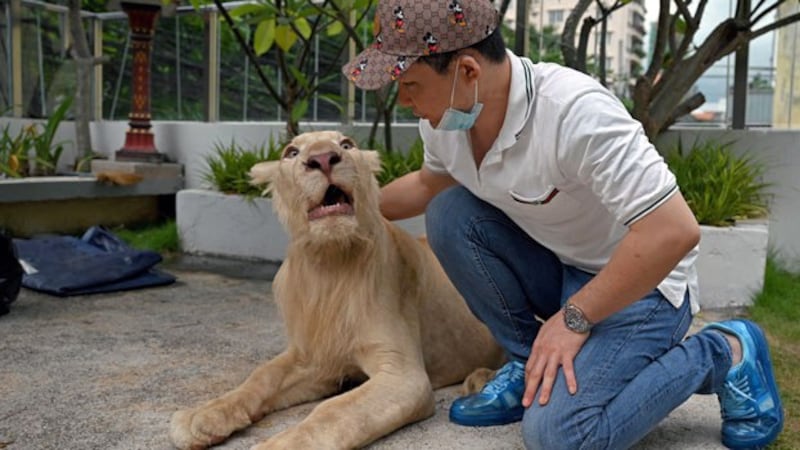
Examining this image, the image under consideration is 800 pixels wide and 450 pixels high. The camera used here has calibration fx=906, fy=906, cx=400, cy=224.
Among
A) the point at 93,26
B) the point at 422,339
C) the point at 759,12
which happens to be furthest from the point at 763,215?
the point at 93,26

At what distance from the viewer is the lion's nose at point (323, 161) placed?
2189 mm

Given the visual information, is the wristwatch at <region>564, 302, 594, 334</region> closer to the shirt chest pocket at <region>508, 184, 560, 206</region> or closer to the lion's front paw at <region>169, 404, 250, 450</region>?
the shirt chest pocket at <region>508, 184, 560, 206</region>

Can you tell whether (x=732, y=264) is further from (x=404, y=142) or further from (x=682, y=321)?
(x=404, y=142)

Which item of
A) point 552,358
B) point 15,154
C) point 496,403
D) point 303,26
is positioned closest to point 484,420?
point 496,403

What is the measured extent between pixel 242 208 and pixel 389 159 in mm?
909

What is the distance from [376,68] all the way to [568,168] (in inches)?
19.0

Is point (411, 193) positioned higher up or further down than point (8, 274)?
higher up

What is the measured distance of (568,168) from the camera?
1989 millimetres

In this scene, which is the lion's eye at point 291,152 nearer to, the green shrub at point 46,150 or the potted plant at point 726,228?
the potted plant at point 726,228

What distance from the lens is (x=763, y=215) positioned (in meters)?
4.27

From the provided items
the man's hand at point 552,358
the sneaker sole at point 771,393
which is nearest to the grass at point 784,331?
the sneaker sole at point 771,393

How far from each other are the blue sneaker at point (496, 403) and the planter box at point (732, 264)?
6.05 feet

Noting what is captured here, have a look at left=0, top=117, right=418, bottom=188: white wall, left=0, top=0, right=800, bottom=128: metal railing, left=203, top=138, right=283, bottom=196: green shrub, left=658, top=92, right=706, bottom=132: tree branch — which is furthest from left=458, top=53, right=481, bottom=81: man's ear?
left=0, top=0, right=800, bottom=128: metal railing

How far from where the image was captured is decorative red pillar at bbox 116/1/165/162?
249 inches
